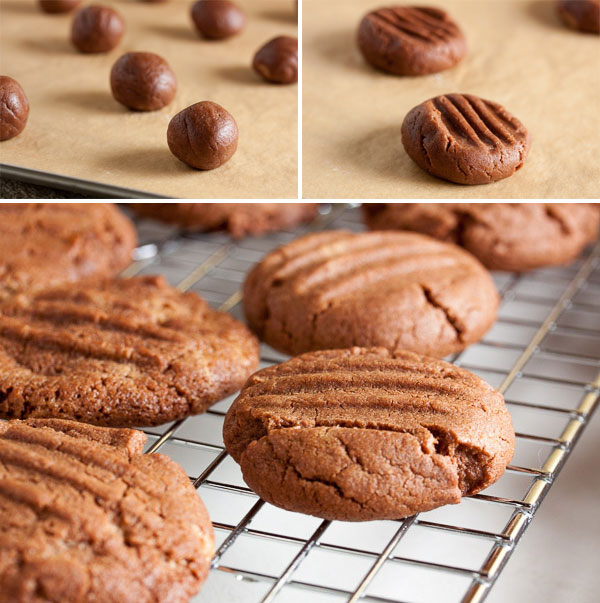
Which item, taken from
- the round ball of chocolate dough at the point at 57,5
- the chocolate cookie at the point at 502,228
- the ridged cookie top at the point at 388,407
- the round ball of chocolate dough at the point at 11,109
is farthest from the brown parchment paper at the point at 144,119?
the chocolate cookie at the point at 502,228

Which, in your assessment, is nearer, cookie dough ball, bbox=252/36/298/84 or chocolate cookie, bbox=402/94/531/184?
chocolate cookie, bbox=402/94/531/184

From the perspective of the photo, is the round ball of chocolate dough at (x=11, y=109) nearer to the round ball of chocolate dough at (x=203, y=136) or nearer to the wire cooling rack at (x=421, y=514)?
the round ball of chocolate dough at (x=203, y=136)

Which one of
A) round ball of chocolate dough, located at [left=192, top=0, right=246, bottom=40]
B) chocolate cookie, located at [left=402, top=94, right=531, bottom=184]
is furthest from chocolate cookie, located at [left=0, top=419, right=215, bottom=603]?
round ball of chocolate dough, located at [left=192, top=0, right=246, bottom=40]

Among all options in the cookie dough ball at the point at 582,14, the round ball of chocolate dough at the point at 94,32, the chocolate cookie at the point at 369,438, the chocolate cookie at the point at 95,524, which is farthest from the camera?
the cookie dough ball at the point at 582,14

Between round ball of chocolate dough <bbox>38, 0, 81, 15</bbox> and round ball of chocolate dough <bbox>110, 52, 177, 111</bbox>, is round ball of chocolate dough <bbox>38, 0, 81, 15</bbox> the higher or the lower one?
the lower one

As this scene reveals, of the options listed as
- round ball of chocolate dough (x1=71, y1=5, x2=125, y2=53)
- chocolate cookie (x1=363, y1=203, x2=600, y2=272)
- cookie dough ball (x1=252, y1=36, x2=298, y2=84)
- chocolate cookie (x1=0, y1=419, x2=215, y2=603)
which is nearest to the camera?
chocolate cookie (x1=0, y1=419, x2=215, y2=603)

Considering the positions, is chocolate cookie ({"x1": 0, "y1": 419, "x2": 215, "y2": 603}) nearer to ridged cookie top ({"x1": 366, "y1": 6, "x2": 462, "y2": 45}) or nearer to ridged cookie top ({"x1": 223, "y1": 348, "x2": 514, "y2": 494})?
ridged cookie top ({"x1": 223, "y1": 348, "x2": 514, "y2": 494})

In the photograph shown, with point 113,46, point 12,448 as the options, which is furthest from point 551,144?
point 12,448
